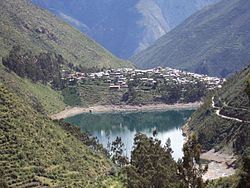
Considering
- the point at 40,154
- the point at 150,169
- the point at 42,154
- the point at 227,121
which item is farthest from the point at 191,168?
the point at 227,121

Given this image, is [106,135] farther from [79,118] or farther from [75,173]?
[75,173]

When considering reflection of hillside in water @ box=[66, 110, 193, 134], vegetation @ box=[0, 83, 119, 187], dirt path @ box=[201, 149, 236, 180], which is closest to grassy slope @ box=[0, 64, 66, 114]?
reflection of hillside in water @ box=[66, 110, 193, 134]

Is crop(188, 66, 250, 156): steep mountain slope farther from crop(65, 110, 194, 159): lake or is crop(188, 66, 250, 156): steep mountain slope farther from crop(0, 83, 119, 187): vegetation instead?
crop(0, 83, 119, 187): vegetation

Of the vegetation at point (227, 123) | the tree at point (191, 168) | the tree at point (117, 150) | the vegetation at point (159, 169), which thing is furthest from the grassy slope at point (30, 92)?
the tree at point (191, 168)

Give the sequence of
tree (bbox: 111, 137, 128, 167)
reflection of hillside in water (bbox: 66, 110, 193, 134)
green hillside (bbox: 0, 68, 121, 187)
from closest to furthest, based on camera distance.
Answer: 1. green hillside (bbox: 0, 68, 121, 187)
2. tree (bbox: 111, 137, 128, 167)
3. reflection of hillside in water (bbox: 66, 110, 193, 134)

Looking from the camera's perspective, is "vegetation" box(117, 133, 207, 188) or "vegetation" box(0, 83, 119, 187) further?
"vegetation" box(0, 83, 119, 187)

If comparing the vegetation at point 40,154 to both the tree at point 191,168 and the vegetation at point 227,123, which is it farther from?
the tree at point 191,168

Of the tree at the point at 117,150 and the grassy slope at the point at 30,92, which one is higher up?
the grassy slope at the point at 30,92

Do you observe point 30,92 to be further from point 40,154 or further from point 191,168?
point 191,168
